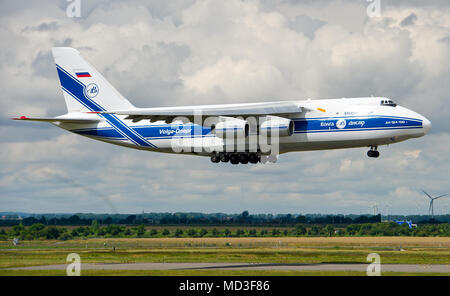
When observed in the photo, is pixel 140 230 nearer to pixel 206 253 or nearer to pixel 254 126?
pixel 206 253

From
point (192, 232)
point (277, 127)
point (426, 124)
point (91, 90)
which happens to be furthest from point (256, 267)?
point (192, 232)

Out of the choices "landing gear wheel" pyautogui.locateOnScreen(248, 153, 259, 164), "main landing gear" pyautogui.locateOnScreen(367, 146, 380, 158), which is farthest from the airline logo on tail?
"main landing gear" pyautogui.locateOnScreen(367, 146, 380, 158)

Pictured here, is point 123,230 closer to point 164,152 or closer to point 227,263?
point 164,152

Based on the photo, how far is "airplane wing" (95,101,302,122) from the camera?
41312mm

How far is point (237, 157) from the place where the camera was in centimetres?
4450

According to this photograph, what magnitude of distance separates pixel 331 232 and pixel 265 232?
905 centimetres

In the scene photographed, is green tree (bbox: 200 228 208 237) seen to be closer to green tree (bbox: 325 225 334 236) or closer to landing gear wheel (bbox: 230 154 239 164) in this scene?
green tree (bbox: 325 225 334 236)

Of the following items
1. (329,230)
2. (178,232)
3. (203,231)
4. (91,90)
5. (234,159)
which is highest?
(91,90)

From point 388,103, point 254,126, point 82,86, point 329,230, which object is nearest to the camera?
point 388,103

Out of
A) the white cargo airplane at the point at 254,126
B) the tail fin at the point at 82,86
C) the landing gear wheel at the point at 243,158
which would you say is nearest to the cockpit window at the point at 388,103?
the white cargo airplane at the point at 254,126

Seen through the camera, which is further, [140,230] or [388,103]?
[140,230]

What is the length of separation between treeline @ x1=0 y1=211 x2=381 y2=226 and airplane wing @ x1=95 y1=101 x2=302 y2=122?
23196 millimetres

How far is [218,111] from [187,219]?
47.6m
